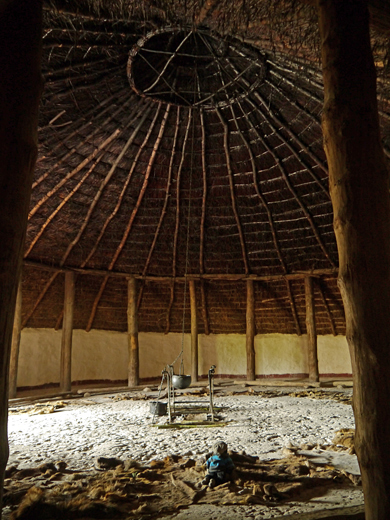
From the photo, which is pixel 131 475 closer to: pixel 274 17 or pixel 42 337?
pixel 274 17

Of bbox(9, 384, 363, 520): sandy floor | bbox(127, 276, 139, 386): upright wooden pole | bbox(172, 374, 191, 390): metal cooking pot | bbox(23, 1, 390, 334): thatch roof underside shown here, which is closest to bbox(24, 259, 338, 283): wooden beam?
bbox(23, 1, 390, 334): thatch roof underside

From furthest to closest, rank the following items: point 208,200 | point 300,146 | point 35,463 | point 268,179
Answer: point 208,200, point 268,179, point 300,146, point 35,463

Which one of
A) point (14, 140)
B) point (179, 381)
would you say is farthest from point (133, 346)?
point (14, 140)

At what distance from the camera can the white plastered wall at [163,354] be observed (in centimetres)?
1267

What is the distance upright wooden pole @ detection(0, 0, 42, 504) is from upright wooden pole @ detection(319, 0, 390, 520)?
1.89 meters

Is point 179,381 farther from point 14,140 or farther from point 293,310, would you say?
point 293,310

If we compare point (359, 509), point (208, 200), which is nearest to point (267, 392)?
point (208, 200)

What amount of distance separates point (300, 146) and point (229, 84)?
2.13 m

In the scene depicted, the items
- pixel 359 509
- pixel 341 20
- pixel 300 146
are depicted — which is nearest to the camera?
pixel 359 509

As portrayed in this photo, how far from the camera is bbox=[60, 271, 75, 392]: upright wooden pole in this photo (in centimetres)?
1005

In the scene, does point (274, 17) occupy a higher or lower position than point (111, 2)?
lower

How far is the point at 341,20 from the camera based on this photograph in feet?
9.36

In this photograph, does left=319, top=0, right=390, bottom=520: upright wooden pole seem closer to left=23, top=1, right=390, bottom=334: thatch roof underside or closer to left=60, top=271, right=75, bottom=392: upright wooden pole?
left=23, top=1, right=390, bottom=334: thatch roof underside

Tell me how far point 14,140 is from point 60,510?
2368mm
